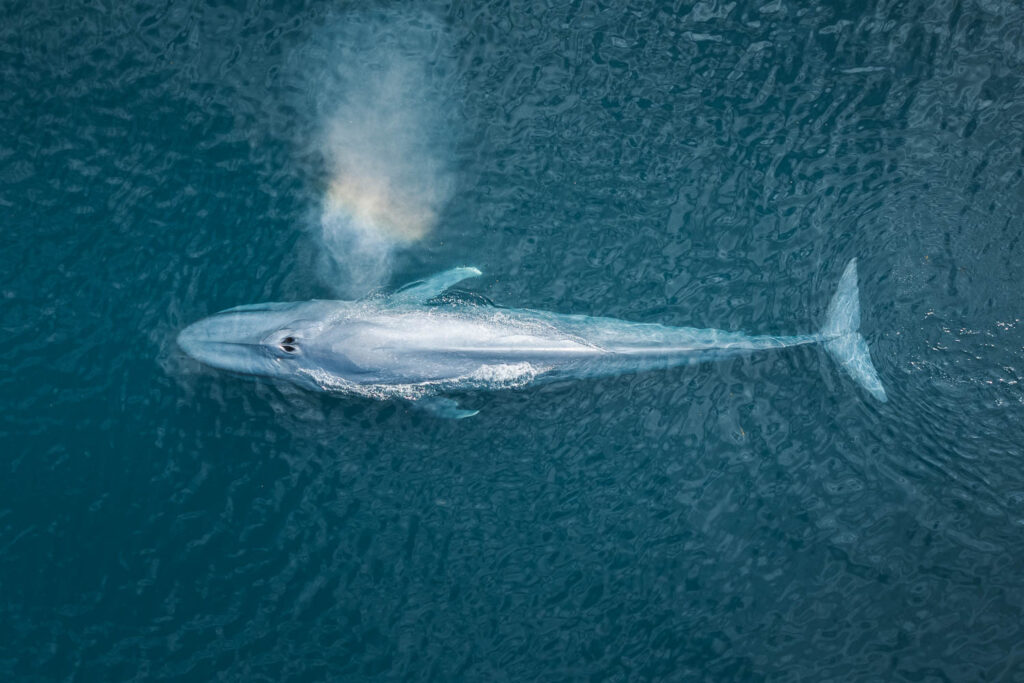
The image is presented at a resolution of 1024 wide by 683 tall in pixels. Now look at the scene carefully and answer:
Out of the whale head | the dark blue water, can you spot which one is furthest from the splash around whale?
the dark blue water

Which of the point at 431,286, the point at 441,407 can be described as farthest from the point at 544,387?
the point at 431,286

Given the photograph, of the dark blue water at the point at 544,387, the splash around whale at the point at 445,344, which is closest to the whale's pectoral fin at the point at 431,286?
the splash around whale at the point at 445,344

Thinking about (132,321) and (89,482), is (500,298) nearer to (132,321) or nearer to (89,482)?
(132,321)

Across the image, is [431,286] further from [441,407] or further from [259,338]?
[259,338]

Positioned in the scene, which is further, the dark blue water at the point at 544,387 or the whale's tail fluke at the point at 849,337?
the whale's tail fluke at the point at 849,337

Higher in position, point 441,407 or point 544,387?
point 544,387

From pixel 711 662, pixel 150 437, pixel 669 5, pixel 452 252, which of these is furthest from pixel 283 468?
pixel 669 5

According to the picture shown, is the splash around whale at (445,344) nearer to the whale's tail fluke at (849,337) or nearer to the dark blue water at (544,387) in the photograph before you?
the whale's tail fluke at (849,337)
